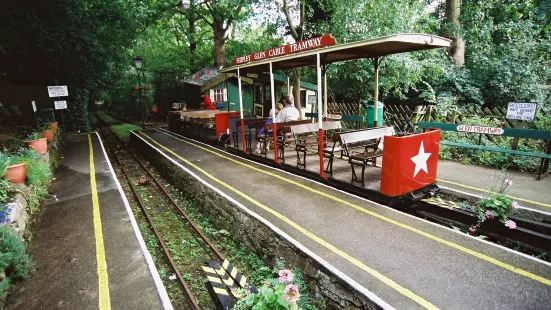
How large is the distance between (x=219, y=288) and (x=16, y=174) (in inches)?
197

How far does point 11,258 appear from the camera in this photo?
12.6 ft

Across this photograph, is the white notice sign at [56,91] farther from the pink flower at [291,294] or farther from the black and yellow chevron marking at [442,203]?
the black and yellow chevron marking at [442,203]

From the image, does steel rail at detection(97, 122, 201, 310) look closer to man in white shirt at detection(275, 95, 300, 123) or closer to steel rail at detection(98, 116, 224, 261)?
steel rail at detection(98, 116, 224, 261)

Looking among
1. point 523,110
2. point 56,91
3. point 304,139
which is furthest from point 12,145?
point 523,110

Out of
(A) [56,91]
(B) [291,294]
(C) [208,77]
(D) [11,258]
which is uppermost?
(C) [208,77]

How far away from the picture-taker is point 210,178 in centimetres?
788

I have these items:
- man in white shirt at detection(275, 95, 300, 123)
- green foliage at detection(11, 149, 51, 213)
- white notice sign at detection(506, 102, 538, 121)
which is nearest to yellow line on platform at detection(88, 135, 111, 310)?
green foliage at detection(11, 149, 51, 213)

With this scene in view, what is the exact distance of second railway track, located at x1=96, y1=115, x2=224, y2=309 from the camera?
485cm

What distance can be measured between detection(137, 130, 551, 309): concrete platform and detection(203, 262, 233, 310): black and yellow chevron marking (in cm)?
121

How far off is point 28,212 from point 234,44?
18.7 m

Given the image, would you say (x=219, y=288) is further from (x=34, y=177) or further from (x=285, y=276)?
(x=34, y=177)

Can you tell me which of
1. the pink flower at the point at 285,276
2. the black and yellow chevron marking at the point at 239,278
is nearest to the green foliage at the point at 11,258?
the black and yellow chevron marking at the point at 239,278

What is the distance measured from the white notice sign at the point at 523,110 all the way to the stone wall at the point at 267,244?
21.8 feet

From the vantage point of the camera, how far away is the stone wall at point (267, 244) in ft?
11.1
